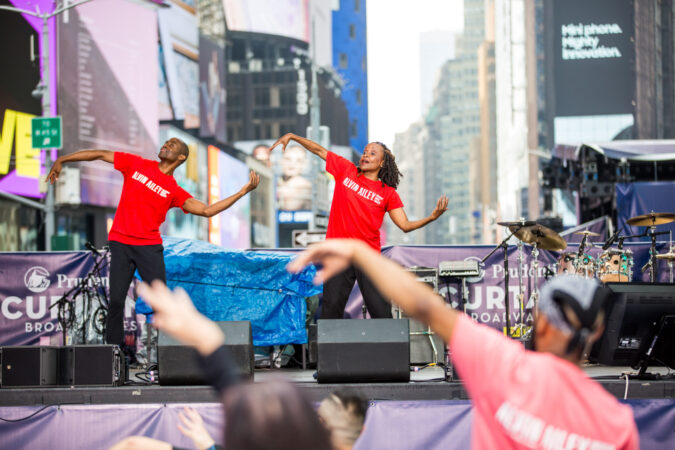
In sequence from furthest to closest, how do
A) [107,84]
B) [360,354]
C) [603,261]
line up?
[107,84] < [603,261] < [360,354]

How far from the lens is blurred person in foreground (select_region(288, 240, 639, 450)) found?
2.42m

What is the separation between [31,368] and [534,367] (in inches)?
223

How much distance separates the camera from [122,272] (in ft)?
24.7

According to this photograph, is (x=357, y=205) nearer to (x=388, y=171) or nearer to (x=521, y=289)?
(x=388, y=171)

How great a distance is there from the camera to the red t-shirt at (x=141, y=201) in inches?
296

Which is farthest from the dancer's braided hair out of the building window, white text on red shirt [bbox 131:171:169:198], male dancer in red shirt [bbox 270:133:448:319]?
the building window

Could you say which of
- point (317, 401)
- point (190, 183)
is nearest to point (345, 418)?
point (317, 401)

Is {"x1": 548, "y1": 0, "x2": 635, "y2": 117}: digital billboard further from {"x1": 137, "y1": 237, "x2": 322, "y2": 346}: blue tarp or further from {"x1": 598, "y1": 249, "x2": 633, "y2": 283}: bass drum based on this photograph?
{"x1": 137, "y1": 237, "x2": 322, "y2": 346}: blue tarp

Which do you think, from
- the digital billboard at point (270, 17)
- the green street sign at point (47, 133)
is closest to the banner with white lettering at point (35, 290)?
the green street sign at point (47, 133)

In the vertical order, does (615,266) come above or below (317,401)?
above

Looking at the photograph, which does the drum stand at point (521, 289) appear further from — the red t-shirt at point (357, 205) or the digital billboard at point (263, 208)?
the digital billboard at point (263, 208)

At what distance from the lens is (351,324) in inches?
269

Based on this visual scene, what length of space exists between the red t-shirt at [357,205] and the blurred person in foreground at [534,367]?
4.90 m

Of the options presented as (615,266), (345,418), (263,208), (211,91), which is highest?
(211,91)
